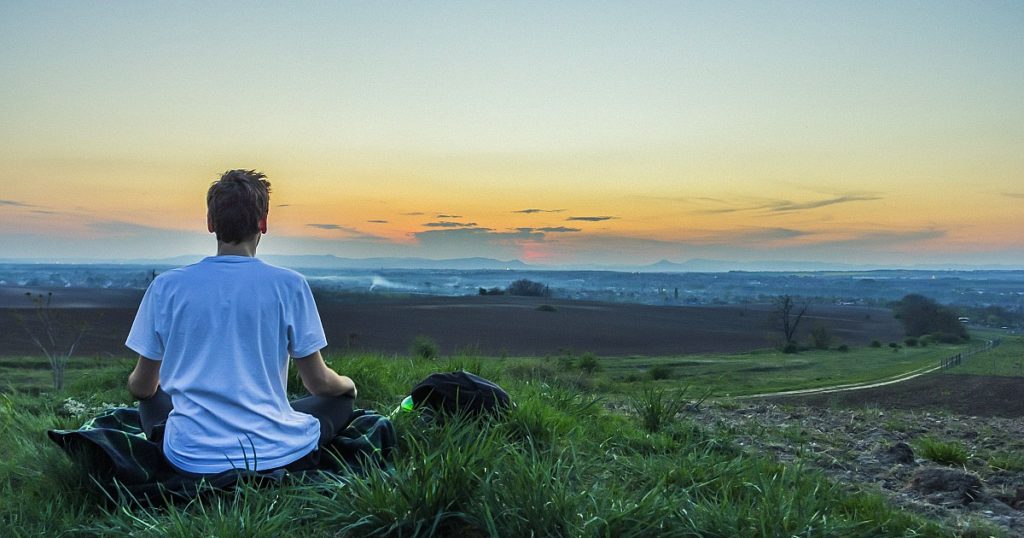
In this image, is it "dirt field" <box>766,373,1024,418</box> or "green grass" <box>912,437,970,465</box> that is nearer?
"green grass" <box>912,437,970,465</box>

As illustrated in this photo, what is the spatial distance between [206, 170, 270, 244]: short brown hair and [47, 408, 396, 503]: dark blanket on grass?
1.09 meters

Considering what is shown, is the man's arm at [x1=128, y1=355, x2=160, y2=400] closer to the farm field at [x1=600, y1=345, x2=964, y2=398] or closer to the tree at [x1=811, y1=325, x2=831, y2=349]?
the farm field at [x1=600, y1=345, x2=964, y2=398]

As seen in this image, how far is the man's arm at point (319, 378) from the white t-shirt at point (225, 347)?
81 mm

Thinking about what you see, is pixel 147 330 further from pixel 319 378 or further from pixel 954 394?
pixel 954 394

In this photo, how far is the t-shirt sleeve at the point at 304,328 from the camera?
11.4 feet

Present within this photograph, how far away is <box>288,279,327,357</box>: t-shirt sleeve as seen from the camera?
348 centimetres

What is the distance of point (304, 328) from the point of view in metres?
3.49

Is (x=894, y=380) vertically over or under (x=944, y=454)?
under

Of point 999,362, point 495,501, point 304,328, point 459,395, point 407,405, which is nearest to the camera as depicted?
point 495,501

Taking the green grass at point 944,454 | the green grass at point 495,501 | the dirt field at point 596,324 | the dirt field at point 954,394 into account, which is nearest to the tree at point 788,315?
the dirt field at point 596,324

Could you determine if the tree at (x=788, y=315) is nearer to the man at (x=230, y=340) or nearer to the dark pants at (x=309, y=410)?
the dark pants at (x=309, y=410)

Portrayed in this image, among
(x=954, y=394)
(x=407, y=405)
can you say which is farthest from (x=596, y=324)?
(x=407, y=405)

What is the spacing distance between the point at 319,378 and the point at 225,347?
1.59 feet

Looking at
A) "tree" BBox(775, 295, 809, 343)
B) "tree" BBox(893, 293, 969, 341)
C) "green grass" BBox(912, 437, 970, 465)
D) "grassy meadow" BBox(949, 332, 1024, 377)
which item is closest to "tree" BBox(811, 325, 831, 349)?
"tree" BBox(775, 295, 809, 343)
